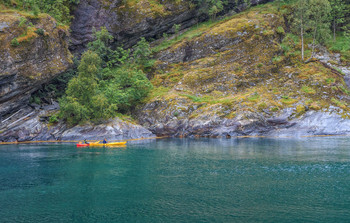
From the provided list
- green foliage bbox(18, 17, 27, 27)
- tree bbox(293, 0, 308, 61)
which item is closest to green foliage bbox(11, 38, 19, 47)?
green foliage bbox(18, 17, 27, 27)

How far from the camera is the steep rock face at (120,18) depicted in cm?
7488

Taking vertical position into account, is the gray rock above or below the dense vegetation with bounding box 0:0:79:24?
below

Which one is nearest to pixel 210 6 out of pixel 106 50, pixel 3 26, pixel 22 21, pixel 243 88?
pixel 243 88

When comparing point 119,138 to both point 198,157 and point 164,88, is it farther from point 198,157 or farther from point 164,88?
point 198,157

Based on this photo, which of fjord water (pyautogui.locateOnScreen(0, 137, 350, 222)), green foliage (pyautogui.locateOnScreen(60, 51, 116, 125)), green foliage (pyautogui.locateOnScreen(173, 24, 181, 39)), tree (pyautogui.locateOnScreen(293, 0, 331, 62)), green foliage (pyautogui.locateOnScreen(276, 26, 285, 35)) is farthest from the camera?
green foliage (pyautogui.locateOnScreen(173, 24, 181, 39))

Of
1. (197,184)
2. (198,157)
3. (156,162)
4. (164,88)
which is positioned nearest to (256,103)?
(164,88)

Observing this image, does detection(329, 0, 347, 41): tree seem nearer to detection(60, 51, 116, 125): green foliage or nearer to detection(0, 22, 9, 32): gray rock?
detection(60, 51, 116, 125): green foliage

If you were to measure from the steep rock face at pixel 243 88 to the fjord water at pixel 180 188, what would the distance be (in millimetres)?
19496

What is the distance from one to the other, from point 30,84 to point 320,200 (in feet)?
169

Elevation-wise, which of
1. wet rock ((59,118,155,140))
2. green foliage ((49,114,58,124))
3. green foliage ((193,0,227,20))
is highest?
green foliage ((193,0,227,20))

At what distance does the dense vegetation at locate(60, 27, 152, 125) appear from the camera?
52.6 m

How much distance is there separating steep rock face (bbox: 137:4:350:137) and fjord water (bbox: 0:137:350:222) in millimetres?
19496

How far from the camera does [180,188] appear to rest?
19.0 m

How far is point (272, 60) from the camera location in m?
65.4
